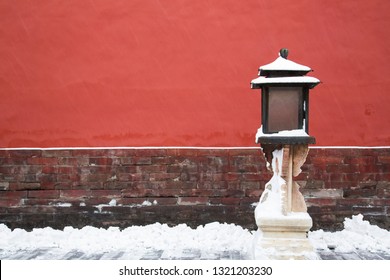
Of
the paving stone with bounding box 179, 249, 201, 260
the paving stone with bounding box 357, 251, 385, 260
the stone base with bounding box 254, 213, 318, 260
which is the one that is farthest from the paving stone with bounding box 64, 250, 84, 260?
the paving stone with bounding box 357, 251, 385, 260

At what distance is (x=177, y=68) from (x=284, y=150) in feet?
5.62

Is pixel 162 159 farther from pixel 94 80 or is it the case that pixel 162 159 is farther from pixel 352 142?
pixel 352 142

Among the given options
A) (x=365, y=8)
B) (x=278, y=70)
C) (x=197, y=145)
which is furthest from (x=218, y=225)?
(x=365, y=8)

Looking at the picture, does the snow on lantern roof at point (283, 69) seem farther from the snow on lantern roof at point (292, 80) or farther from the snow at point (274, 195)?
the snow at point (274, 195)

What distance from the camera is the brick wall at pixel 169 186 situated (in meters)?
4.84

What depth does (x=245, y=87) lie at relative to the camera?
4.86m

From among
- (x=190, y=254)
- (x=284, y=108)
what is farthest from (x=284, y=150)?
(x=190, y=254)

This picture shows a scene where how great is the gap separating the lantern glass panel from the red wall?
3.88ft

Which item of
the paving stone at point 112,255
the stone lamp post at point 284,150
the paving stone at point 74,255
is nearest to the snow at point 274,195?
the stone lamp post at point 284,150

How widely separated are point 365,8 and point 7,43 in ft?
12.8

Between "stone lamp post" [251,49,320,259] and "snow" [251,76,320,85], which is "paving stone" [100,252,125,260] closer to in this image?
"stone lamp post" [251,49,320,259]

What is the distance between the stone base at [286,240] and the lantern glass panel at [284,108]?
743 millimetres

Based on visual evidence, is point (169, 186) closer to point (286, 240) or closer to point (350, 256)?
point (286, 240)

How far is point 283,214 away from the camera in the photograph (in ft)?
12.2
